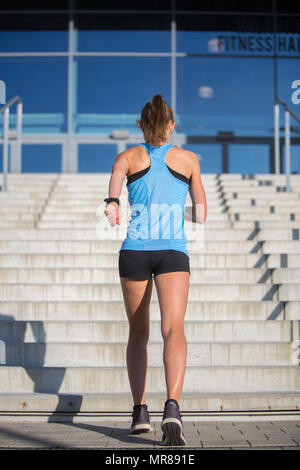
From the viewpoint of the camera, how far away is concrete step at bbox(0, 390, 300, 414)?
130 inches

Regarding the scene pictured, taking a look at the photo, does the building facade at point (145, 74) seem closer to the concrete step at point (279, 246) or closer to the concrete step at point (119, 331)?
the concrete step at point (279, 246)

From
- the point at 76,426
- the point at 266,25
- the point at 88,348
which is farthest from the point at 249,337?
the point at 266,25

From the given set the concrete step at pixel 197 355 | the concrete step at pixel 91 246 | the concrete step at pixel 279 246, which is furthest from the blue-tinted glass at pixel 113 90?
the concrete step at pixel 197 355

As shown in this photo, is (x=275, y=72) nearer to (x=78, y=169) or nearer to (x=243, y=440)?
(x=78, y=169)

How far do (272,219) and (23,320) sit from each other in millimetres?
3371

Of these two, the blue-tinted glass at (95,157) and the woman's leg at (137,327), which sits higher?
the blue-tinted glass at (95,157)

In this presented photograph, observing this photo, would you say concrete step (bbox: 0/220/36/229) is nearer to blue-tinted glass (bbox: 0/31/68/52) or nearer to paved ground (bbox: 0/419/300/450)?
paved ground (bbox: 0/419/300/450)

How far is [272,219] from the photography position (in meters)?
6.62

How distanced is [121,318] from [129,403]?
1058mm

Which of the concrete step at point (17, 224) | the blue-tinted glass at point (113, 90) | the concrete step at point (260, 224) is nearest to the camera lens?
the concrete step at point (260, 224)

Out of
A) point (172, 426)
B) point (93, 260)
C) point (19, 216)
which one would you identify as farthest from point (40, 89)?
point (172, 426)

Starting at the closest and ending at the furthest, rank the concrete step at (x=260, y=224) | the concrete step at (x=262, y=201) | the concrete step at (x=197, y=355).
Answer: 1. the concrete step at (x=197, y=355)
2. the concrete step at (x=260, y=224)
3. the concrete step at (x=262, y=201)

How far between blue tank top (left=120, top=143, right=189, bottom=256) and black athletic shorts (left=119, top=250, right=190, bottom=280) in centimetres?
3

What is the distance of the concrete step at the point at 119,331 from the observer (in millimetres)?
4031
